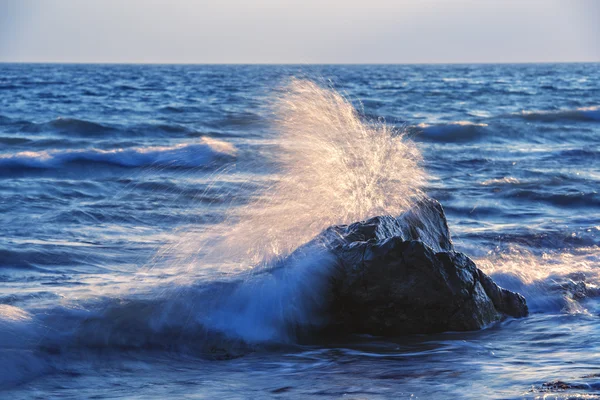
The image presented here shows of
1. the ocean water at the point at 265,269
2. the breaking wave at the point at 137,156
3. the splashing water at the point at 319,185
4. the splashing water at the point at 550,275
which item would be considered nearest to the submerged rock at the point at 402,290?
the ocean water at the point at 265,269

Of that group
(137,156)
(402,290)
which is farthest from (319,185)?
(137,156)

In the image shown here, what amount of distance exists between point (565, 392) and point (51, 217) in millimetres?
6487

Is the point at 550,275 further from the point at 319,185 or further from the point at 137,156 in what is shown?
the point at 137,156

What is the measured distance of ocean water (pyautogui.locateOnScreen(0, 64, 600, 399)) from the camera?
3844 mm

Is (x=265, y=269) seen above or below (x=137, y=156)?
above

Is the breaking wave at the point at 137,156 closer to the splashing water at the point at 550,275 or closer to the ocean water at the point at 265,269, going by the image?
the ocean water at the point at 265,269

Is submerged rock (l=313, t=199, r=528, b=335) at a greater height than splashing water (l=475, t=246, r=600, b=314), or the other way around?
submerged rock (l=313, t=199, r=528, b=335)

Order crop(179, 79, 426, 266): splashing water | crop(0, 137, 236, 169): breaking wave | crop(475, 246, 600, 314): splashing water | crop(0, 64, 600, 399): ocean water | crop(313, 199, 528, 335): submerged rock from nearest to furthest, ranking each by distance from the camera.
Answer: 1. crop(0, 64, 600, 399): ocean water
2. crop(313, 199, 528, 335): submerged rock
3. crop(475, 246, 600, 314): splashing water
4. crop(179, 79, 426, 266): splashing water
5. crop(0, 137, 236, 169): breaking wave

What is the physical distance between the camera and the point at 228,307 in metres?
4.83

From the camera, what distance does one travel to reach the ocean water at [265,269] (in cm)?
384

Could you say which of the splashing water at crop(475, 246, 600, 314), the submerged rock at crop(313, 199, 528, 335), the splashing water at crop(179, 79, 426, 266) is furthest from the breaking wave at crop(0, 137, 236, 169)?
the submerged rock at crop(313, 199, 528, 335)

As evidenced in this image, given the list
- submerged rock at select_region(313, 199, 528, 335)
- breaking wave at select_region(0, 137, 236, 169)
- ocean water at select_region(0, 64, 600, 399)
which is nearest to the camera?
ocean water at select_region(0, 64, 600, 399)

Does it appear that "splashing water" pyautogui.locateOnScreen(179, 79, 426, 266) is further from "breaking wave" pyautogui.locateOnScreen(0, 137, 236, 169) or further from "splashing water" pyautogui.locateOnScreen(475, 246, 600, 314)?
"breaking wave" pyautogui.locateOnScreen(0, 137, 236, 169)

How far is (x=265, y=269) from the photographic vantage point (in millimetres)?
5191
